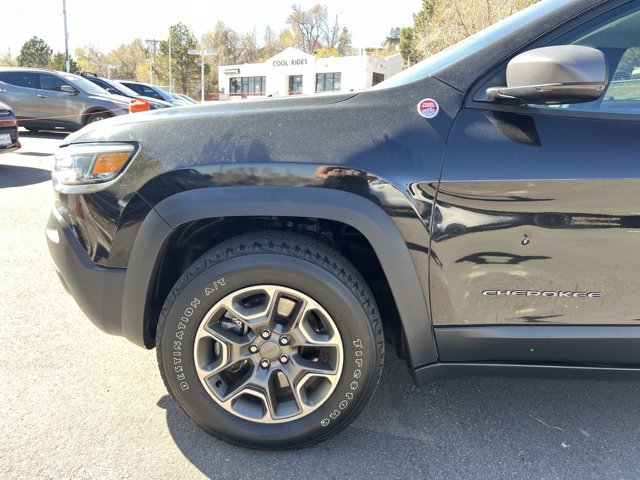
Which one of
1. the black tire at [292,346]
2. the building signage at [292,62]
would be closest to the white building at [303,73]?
the building signage at [292,62]

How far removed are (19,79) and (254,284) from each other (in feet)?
42.4

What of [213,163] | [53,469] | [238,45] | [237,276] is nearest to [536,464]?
[237,276]

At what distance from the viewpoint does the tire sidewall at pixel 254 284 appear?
1.75 meters

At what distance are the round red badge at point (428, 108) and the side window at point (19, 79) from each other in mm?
12865

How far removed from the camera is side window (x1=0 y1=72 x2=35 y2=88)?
11.7 metres

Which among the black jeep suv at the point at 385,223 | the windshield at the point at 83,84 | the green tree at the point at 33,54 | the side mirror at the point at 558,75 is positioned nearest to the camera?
the side mirror at the point at 558,75

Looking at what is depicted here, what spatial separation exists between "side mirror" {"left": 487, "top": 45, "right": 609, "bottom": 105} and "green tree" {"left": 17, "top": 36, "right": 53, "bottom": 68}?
61.8 meters

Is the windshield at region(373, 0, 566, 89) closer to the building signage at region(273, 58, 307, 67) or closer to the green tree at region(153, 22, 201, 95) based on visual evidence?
the building signage at region(273, 58, 307, 67)

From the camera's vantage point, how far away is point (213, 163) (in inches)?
68.1

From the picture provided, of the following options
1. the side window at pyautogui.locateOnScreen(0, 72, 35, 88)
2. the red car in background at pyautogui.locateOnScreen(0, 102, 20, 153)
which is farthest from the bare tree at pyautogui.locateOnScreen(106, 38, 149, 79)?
the red car in background at pyautogui.locateOnScreen(0, 102, 20, 153)

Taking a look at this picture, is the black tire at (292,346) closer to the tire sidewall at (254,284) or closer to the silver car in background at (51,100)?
the tire sidewall at (254,284)

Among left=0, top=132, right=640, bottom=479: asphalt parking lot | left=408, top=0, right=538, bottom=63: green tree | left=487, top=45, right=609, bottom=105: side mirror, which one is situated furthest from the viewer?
left=408, top=0, right=538, bottom=63: green tree

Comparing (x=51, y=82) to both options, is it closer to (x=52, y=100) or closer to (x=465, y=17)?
(x=52, y=100)

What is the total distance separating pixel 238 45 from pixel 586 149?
80571 millimetres
